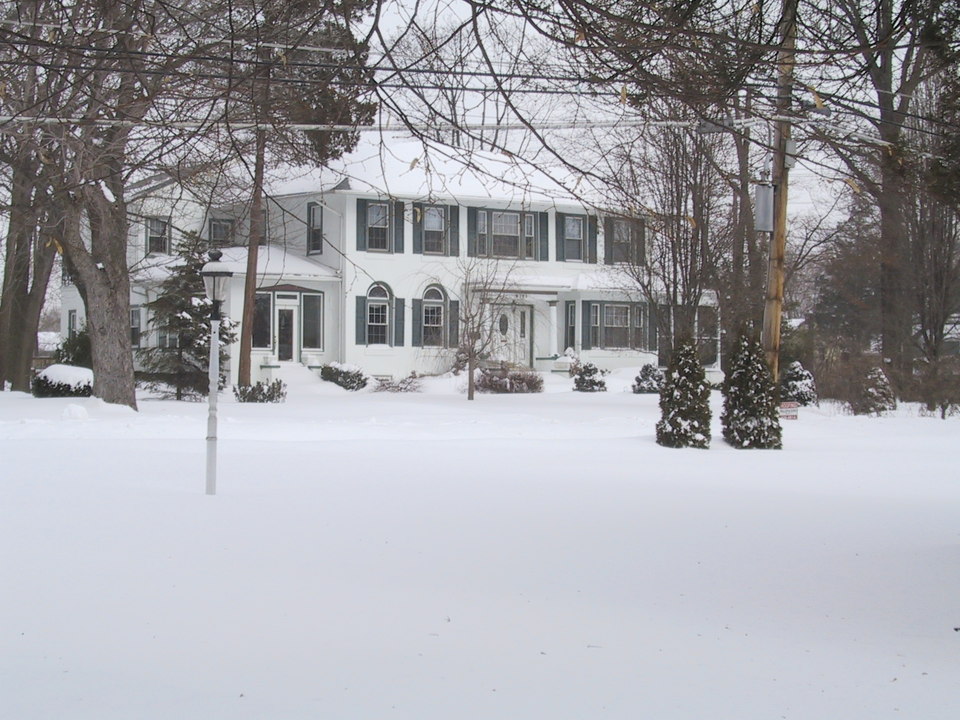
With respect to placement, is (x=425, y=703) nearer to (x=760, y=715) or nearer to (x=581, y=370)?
(x=760, y=715)

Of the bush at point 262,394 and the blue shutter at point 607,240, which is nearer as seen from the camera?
the blue shutter at point 607,240

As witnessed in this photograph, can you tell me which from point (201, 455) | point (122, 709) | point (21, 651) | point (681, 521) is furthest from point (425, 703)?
point (201, 455)

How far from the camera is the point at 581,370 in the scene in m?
32.0

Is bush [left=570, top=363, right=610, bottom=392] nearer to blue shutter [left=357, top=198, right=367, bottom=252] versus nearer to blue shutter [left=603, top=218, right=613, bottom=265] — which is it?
blue shutter [left=603, top=218, right=613, bottom=265]

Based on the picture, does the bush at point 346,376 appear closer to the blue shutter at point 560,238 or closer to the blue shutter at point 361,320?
the blue shutter at point 361,320

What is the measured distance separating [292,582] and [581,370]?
24764 mm

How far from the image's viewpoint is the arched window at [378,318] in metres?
33.1

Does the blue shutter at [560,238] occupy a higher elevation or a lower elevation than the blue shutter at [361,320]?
higher

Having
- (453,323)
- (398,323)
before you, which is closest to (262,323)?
(398,323)

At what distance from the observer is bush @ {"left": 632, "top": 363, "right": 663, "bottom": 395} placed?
103ft

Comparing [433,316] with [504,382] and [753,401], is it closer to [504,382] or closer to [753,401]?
[504,382]

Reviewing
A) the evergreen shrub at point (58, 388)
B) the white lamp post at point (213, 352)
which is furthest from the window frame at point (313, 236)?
the white lamp post at point (213, 352)

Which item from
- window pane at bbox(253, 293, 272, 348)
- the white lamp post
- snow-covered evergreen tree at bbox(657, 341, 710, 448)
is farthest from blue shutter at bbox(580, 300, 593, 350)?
the white lamp post

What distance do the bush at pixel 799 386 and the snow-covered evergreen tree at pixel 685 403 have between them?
980cm
